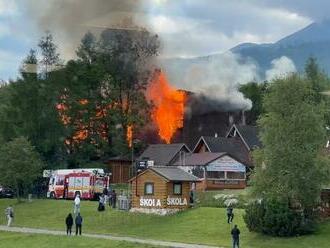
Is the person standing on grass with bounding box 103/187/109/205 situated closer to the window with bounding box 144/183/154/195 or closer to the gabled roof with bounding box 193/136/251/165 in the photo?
the window with bounding box 144/183/154/195

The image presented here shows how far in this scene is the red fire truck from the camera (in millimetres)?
73125

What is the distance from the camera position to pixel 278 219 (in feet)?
139

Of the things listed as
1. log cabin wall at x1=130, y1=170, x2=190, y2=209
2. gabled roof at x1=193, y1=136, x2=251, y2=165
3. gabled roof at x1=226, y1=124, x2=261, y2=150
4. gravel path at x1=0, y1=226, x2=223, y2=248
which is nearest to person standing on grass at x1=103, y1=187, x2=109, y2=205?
log cabin wall at x1=130, y1=170, x2=190, y2=209

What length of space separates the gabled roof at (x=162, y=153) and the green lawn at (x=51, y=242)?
41.1 m

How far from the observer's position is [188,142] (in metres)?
110

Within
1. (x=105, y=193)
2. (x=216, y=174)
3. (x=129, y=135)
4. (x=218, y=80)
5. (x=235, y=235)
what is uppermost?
(x=218, y=80)

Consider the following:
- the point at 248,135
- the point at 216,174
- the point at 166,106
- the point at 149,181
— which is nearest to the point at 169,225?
the point at 149,181

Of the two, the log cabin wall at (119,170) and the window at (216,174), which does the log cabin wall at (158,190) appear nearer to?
the window at (216,174)

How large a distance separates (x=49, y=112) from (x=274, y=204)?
54199 mm

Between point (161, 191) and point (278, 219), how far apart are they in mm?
16809

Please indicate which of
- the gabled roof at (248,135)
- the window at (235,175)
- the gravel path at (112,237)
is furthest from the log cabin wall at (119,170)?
the gravel path at (112,237)

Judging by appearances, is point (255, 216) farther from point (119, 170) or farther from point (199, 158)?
point (119, 170)

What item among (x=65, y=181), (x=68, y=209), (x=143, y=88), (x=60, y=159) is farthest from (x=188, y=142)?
(x=68, y=209)

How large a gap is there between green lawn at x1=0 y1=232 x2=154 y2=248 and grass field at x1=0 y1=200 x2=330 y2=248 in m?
4.36
